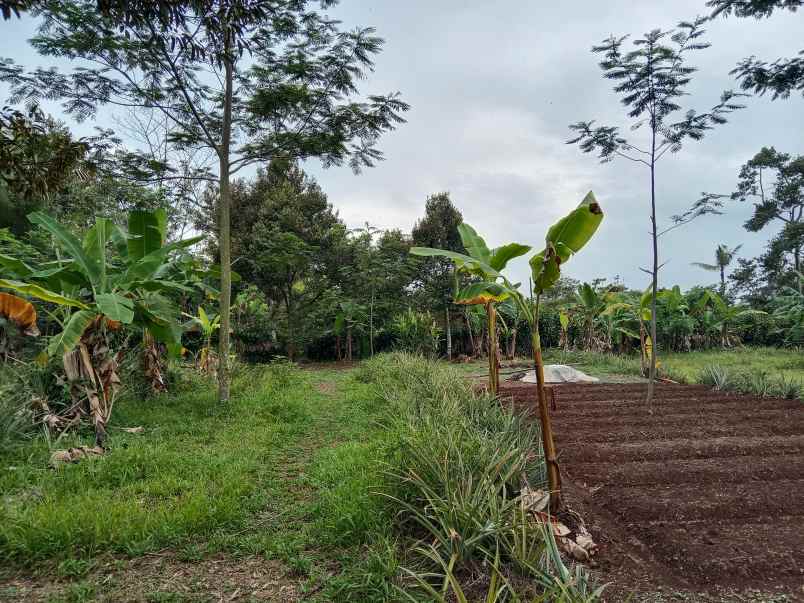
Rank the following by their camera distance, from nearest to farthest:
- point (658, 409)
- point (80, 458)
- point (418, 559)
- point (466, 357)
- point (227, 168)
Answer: point (418, 559), point (80, 458), point (658, 409), point (227, 168), point (466, 357)

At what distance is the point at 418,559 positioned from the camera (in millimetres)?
2375

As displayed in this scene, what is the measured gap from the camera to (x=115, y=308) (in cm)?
416

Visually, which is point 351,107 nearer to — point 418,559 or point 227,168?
point 227,168

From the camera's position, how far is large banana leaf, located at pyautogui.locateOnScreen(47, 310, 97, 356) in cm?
411

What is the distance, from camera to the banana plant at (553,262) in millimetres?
2773

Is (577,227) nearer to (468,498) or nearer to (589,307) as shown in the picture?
(468,498)

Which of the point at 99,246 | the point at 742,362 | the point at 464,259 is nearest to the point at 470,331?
the point at 742,362

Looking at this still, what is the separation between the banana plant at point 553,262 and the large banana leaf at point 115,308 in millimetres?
3545

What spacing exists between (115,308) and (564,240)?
4085 mm

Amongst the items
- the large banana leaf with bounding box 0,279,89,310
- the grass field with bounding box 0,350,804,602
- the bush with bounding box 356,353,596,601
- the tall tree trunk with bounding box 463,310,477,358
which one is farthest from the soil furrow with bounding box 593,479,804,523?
the tall tree trunk with bounding box 463,310,477,358

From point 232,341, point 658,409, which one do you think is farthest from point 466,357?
point 658,409

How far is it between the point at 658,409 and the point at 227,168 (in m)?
7.21

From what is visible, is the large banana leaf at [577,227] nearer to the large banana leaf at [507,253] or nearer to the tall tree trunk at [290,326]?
the large banana leaf at [507,253]

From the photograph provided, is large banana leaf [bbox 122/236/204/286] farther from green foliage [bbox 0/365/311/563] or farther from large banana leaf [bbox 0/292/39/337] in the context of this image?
green foliage [bbox 0/365/311/563]
